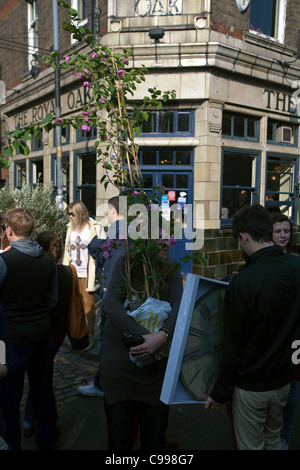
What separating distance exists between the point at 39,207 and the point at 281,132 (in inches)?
252

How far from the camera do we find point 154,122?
8.80 metres

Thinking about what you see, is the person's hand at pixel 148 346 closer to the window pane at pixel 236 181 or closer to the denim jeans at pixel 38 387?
the denim jeans at pixel 38 387

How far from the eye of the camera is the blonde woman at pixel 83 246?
Result: 5.26 metres

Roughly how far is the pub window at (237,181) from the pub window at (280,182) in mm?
492

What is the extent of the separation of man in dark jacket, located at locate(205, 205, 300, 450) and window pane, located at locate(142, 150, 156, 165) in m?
6.99

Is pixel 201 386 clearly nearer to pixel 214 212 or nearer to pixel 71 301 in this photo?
pixel 71 301

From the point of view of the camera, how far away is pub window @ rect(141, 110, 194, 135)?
8.68 metres

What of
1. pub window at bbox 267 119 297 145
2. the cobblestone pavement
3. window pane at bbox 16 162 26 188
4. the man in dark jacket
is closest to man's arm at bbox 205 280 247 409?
the man in dark jacket

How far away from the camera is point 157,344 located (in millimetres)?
2209

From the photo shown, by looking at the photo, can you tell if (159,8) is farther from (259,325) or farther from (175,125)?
(259,325)

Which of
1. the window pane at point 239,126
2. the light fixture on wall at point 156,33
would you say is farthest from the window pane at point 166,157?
the light fixture on wall at point 156,33

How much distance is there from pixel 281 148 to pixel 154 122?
11.4 ft

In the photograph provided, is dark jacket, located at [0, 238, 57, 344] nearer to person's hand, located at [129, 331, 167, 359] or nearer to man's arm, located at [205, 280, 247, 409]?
person's hand, located at [129, 331, 167, 359]

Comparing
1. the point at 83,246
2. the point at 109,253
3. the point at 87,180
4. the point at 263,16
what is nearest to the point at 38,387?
the point at 109,253
